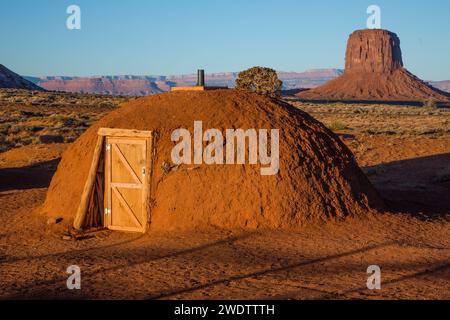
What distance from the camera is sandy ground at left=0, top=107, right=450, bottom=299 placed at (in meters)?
7.14

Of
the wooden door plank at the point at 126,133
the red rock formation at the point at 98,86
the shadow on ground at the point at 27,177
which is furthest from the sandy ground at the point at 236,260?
the red rock formation at the point at 98,86

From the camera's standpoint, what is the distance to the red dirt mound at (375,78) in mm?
97000

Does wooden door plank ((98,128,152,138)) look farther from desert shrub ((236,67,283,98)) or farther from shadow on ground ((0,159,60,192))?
desert shrub ((236,67,283,98))

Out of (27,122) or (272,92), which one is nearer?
(272,92)

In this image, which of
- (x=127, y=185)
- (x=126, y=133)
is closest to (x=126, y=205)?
(x=127, y=185)

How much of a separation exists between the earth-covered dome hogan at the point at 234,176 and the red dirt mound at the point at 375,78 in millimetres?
→ 83507

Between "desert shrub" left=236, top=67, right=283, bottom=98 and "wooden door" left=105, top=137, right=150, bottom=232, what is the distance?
16.2m

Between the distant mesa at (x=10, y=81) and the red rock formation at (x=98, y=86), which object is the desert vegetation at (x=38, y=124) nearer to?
the distant mesa at (x=10, y=81)

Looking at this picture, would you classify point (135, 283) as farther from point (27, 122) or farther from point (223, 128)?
point (27, 122)

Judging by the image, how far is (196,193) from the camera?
33.2 ft

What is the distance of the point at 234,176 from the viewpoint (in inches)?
402
